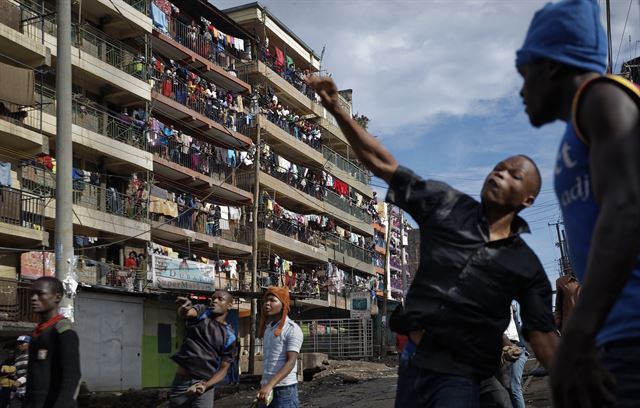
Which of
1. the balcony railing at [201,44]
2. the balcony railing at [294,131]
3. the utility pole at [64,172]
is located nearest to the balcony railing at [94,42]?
the balcony railing at [201,44]

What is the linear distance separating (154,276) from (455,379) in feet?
94.5

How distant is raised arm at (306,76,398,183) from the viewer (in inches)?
134

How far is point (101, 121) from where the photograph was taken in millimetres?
32312

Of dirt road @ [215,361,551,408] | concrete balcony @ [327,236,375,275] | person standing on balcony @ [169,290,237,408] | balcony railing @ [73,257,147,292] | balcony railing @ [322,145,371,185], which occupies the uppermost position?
balcony railing @ [322,145,371,185]

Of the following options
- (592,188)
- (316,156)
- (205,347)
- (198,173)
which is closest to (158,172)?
(198,173)

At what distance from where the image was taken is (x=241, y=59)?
46.1 m

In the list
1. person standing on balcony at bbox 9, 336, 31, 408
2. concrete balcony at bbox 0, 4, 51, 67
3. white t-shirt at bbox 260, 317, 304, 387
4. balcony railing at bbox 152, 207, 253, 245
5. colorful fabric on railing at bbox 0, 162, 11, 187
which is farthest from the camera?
balcony railing at bbox 152, 207, 253, 245

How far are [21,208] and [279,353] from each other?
70.2 ft

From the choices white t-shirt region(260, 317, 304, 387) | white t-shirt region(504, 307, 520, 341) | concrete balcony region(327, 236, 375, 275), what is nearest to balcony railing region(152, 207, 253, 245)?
concrete balcony region(327, 236, 375, 275)

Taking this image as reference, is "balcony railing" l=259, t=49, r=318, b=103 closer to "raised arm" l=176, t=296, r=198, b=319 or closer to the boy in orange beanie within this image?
"raised arm" l=176, t=296, r=198, b=319

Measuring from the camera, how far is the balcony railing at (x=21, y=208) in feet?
83.8

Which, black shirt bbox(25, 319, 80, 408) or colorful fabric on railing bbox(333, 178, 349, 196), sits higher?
colorful fabric on railing bbox(333, 178, 349, 196)

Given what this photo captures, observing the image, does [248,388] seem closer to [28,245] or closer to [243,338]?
[28,245]

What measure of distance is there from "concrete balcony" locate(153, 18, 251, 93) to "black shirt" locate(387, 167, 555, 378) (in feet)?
111
